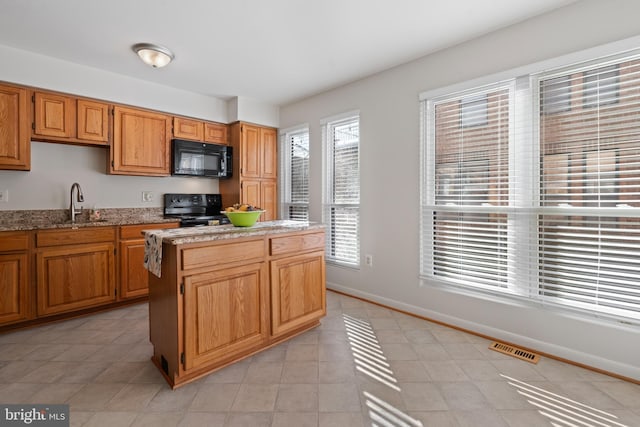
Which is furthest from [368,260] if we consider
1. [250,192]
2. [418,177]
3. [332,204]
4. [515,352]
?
[250,192]

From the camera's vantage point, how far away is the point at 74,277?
2996 millimetres

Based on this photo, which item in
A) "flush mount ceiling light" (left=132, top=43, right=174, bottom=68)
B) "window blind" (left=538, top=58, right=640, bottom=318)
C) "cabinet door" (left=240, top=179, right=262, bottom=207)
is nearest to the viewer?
"window blind" (left=538, top=58, right=640, bottom=318)

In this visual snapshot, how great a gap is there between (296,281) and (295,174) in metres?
2.29

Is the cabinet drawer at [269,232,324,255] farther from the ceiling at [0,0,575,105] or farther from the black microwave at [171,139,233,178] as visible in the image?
the black microwave at [171,139,233,178]

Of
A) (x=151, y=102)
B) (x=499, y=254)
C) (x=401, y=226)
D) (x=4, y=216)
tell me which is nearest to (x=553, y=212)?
(x=499, y=254)

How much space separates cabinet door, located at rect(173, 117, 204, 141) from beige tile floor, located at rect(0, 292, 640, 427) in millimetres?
2482

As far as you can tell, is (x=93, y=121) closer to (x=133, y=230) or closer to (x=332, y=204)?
(x=133, y=230)

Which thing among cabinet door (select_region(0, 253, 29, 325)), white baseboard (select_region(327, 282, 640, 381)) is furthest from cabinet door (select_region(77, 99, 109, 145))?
white baseboard (select_region(327, 282, 640, 381))

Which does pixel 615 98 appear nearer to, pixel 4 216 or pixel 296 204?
pixel 296 204

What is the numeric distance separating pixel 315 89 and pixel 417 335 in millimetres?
3063

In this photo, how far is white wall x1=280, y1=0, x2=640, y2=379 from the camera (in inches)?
81.0

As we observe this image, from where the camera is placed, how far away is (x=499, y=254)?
2535 mm

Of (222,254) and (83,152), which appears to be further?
(83,152)

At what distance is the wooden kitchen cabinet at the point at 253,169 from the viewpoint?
4.28 meters
